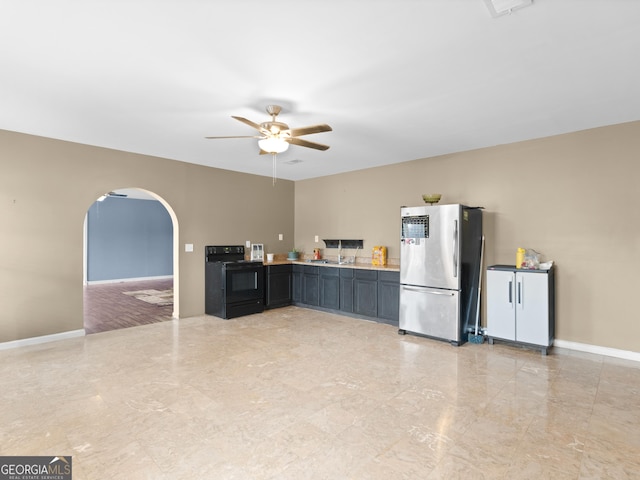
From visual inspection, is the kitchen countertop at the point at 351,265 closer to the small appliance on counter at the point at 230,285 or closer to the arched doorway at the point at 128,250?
the small appliance on counter at the point at 230,285

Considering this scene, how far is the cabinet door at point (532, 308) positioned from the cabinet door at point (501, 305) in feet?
0.21

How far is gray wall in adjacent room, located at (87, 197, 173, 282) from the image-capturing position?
9.34 m

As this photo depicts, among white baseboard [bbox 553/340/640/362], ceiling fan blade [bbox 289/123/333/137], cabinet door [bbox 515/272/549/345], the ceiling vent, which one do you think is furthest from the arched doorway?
the ceiling vent

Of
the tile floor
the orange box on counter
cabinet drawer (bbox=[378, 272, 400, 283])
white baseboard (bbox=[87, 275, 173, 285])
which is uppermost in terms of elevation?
the orange box on counter

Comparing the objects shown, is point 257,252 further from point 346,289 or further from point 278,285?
point 346,289

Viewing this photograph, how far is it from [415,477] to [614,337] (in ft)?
10.8

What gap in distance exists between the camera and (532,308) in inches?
154

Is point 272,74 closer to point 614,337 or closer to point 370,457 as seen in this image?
point 370,457

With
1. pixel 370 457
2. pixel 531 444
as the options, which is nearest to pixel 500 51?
pixel 531 444

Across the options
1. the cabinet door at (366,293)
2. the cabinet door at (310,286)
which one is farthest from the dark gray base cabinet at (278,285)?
the cabinet door at (366,293)

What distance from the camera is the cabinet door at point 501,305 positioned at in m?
4.07

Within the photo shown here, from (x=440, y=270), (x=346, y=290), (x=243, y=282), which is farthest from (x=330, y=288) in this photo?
(x=440, y=270)

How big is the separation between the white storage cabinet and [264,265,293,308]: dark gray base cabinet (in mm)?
3443

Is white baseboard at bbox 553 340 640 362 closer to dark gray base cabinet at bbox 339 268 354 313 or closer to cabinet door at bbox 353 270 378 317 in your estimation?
cabinet door at bbox 353 270 378 317
